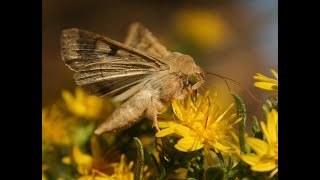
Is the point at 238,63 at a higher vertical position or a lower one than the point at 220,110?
higher

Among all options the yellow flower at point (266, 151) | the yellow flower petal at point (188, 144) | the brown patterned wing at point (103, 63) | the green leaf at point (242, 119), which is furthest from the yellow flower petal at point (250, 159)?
the brown patterned wing at point (103, 63)

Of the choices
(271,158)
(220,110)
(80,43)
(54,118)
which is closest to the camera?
(271,158)

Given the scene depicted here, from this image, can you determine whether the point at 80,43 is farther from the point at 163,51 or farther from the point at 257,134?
the point at 257,134

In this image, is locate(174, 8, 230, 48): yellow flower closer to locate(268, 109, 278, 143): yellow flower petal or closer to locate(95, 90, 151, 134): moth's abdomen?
locate(95, 90, 151, 134): moth's abdomen

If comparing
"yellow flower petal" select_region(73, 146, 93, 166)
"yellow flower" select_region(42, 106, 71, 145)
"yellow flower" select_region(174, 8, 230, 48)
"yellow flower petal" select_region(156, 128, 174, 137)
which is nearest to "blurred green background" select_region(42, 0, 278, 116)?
"yellow flower" select_region(174, 8, 230, 48)

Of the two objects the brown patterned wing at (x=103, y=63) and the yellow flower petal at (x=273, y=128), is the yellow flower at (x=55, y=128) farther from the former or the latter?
the yellow flower petal at (x=273, y=128)

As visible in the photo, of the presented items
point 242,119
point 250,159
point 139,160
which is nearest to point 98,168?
point 139,160

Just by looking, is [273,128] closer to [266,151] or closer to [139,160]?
[266,151]
